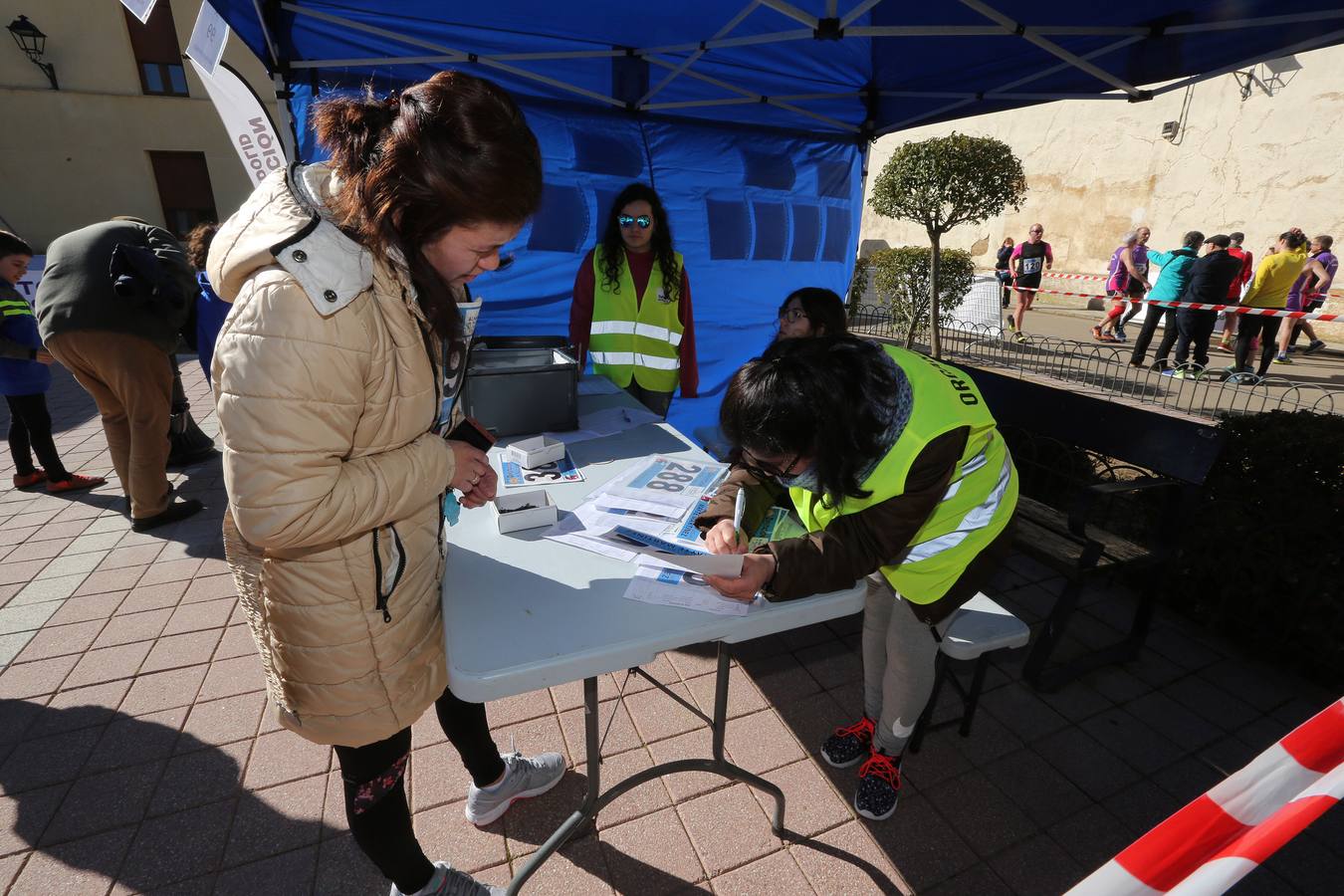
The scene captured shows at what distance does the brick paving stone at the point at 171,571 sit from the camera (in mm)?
3111

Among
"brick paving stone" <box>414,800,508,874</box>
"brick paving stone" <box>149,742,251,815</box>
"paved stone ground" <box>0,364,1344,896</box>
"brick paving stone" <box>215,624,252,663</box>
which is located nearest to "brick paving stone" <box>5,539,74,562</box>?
"paved stone ground" <box>0,364,1344,896</box>

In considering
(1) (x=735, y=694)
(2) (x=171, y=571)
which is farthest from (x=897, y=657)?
(2) (x=171, y=571)

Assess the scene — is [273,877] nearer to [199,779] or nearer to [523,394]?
[199,779]

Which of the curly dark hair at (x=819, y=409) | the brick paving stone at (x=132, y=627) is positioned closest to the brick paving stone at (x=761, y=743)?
the curly dark hair at (x=819, y=409)

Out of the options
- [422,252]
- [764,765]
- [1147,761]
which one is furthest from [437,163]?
[1147,761]

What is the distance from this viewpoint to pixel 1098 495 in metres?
2.50

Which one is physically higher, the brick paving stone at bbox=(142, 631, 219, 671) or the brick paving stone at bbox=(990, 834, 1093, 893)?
the brick paving stone at bbox=(142, 631, 219, 671)

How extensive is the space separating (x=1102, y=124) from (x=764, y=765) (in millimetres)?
15722

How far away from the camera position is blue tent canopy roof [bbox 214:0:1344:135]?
276cm

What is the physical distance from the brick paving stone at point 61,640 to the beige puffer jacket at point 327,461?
7.26 ft

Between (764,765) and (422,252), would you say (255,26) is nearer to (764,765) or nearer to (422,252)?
(422,252)

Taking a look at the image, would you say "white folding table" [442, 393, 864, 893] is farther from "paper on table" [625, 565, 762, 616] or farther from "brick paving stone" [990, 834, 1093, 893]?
"brick paving stone" [990, 834, 1093, 893]

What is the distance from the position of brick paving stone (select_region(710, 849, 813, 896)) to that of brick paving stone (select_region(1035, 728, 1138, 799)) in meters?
1.07

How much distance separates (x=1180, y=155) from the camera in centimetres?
1178
